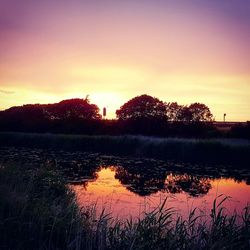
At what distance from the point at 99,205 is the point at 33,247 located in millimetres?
4660

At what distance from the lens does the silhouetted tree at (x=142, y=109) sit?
40250mm

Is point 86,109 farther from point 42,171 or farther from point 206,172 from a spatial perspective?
point 42,171

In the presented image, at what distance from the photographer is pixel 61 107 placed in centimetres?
5119

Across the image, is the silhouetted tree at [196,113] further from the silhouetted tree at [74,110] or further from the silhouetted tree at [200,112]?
the silhouetted tree at [74,110]

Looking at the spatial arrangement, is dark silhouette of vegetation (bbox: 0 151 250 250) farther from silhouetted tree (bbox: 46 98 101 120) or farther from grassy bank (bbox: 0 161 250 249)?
silhouetted tree (bbox: 46 98 101 120)

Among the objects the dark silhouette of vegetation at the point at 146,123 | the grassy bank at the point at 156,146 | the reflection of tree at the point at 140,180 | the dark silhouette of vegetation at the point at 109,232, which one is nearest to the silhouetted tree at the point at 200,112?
the dark silhouette of vegetation at the point at 146,123

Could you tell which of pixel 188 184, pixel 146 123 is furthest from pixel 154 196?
pixel 146 123

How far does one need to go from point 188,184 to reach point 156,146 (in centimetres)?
958

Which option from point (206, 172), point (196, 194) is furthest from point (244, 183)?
point (196, 194)

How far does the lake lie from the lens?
35.6ft

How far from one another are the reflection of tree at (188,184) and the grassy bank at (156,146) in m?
5.30

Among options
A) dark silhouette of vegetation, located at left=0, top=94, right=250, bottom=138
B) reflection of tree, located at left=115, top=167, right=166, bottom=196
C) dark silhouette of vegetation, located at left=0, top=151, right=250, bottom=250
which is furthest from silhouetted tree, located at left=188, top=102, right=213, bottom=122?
dark silhouette of vegetation, located at left=0, top=151, right=250, bottom=250

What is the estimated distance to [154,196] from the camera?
12766mm

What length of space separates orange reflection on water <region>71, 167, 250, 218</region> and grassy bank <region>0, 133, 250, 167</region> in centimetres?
544
